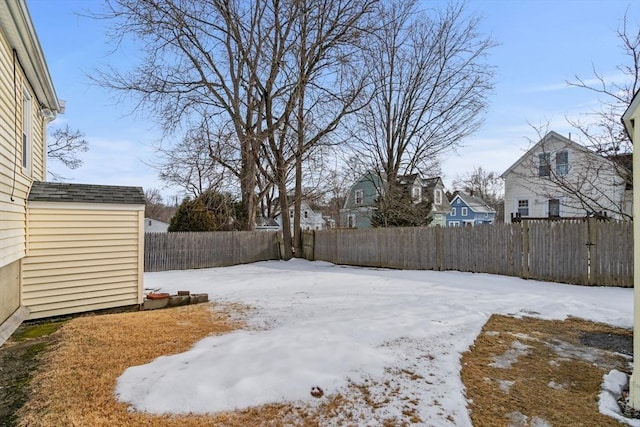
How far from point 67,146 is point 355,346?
2234cm

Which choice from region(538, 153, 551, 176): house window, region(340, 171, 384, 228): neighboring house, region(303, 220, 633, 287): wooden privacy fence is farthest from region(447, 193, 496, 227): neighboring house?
region(303, 220, 633, 287): wooden privacy fence

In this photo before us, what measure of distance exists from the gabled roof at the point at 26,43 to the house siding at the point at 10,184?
0.07 metres

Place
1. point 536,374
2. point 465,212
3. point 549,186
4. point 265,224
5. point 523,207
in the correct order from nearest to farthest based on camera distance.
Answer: point 536,374
point 549,186
point 523,207
point 265,224
point 465,212

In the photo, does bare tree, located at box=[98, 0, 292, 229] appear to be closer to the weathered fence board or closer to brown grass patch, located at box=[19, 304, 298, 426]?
the weathered fence board

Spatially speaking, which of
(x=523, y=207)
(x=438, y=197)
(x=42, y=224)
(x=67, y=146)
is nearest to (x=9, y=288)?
(x=42, y=224)

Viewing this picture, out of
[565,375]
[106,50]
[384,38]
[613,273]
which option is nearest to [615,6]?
[613,273]

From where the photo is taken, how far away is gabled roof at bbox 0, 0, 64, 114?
4035 millimetres

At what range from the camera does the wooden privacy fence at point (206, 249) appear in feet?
42.2

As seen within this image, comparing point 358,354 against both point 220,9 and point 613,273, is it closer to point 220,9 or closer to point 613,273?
point 613,273

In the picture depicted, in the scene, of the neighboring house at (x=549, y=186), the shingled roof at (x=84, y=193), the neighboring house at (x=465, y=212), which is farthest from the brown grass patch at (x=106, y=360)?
the neighboring house at (x=465, y=212)

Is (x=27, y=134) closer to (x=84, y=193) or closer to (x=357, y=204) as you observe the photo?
(x=84, y=193)

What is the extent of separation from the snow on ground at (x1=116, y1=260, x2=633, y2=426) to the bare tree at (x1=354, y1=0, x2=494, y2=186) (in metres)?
10.2

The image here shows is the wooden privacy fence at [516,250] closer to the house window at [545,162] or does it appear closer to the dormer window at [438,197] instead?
the house window at [545,162]

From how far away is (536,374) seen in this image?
355 cm
